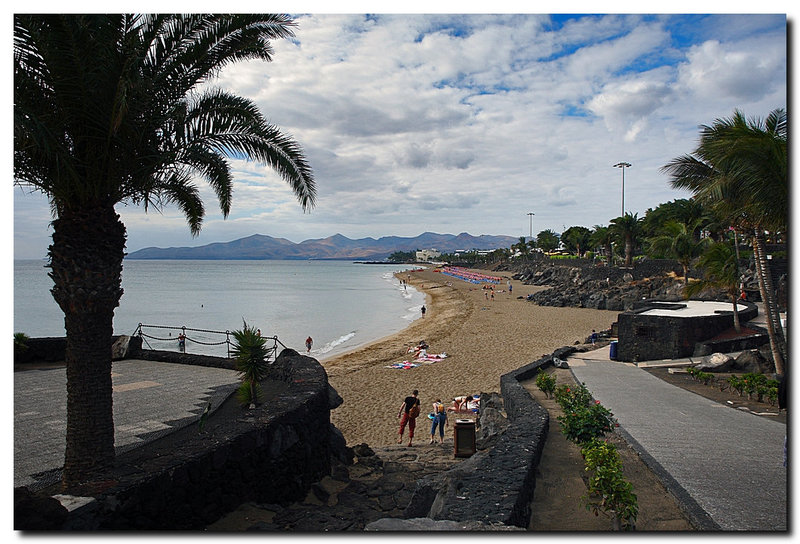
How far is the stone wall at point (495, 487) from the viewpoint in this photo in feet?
12.9

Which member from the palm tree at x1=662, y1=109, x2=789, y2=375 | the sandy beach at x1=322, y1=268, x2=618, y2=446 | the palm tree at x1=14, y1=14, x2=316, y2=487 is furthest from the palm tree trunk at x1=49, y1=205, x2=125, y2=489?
the palm tree at x1=662, y1=109, x2=789, y2=375

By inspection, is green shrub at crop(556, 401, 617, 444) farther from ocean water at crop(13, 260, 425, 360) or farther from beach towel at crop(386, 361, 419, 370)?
ocean water at crop(13, 260, 425, 360)

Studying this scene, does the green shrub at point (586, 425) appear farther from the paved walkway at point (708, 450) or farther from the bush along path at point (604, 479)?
the paved walkway at point (708, 450)

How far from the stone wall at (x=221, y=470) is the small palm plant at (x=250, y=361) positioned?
3.23 ft

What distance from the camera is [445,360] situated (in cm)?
1967

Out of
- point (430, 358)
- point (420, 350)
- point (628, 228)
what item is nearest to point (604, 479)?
point (430, 358)

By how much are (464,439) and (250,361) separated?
4.00 meters

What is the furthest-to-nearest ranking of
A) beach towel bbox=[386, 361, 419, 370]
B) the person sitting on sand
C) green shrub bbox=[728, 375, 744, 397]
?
the person sitting on sand < beach towel bbox=[386, 361, 419, 370] < green shrub bbox=[728, 375, 744, 397]

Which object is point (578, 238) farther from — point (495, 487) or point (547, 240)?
point (495, 487)

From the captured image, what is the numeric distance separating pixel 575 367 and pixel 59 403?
11.9 m

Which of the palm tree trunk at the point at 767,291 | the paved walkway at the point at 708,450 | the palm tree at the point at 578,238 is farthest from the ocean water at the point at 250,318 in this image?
the palm tree at the point at 578,238

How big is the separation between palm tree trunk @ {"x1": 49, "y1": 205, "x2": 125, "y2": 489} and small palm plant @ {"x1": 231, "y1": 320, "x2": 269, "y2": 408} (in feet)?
9.55

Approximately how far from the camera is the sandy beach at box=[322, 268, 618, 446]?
12945 millimetres

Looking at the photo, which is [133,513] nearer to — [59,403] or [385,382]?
[59,403]
